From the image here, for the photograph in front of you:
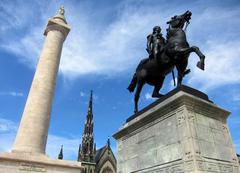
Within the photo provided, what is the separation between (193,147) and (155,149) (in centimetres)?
134

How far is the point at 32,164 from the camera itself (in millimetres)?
10914

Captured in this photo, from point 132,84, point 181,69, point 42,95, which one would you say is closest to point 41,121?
point 42,95

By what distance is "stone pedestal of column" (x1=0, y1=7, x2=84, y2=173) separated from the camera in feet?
35.4

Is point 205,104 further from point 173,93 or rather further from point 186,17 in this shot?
point 186,17

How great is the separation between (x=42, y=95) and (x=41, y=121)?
1.81m

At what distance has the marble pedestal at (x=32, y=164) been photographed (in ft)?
33.9

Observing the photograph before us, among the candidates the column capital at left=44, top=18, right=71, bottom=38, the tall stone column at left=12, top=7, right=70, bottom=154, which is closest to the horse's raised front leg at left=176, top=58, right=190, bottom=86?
the tall stone column at left=12, top=7, right=70, bottom=154

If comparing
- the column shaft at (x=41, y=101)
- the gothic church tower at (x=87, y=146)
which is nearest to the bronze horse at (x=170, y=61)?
the column shaft at (x=41, y=101)

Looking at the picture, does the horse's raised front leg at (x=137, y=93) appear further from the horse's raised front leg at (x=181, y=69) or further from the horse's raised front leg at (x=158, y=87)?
the horse's raised front leg at (x=181, y=69)

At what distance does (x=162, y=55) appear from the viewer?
7.15 meters

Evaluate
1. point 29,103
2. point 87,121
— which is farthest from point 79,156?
point 29,103

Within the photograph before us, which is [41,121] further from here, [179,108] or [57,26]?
[179,108]

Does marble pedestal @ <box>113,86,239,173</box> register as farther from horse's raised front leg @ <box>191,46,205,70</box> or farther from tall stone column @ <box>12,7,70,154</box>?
tall stone column @ <box>12,7,70,154</box>

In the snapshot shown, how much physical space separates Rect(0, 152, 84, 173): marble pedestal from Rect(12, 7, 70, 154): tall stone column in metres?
0.87
